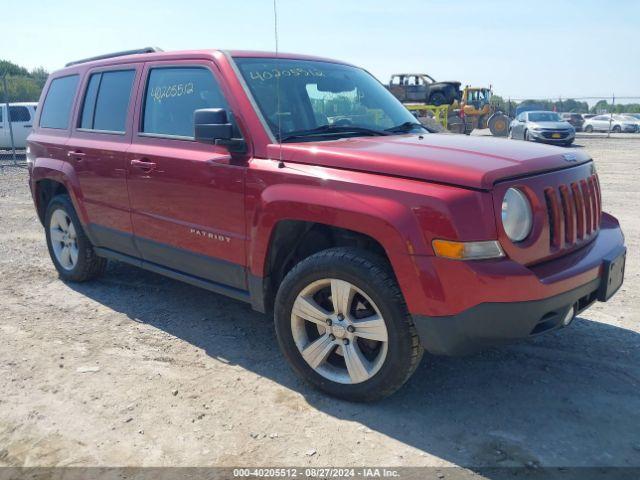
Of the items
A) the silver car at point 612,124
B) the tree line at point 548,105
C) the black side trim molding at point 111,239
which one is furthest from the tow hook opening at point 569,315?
the silver car at point 612,124

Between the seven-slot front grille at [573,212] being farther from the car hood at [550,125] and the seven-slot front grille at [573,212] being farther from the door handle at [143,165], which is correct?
the car hood at [550,125]

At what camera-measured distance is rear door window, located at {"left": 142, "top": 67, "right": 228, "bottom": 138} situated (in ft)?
12.4

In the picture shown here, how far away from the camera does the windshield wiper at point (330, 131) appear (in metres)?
3.49

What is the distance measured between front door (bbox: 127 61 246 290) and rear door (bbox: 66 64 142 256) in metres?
0.15

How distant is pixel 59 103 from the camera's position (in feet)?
17.4

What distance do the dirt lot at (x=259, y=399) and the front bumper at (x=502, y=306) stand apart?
0.52 m

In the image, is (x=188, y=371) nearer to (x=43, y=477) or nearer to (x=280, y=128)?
(x=43, y=477)

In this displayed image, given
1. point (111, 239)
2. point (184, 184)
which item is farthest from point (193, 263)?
point (111, 239)

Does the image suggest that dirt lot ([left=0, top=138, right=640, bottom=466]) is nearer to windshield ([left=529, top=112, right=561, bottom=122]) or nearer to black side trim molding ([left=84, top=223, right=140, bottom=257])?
black side trim molding ([left=84, top=223, right=140, bottom=257])

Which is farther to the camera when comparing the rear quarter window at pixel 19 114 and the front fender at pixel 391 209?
the rear quarter window at pixel 19 114

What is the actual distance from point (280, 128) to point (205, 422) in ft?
5.62

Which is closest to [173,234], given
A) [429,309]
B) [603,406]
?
[429,309]

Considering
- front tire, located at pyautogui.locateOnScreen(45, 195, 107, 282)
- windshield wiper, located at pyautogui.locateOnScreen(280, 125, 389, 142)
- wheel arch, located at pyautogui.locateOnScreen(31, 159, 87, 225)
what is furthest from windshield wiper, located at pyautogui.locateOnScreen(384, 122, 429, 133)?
front tire, located at pyautogui.locateOnScreen(45, 195, 107, 282)

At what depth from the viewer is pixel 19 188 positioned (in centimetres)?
1166
